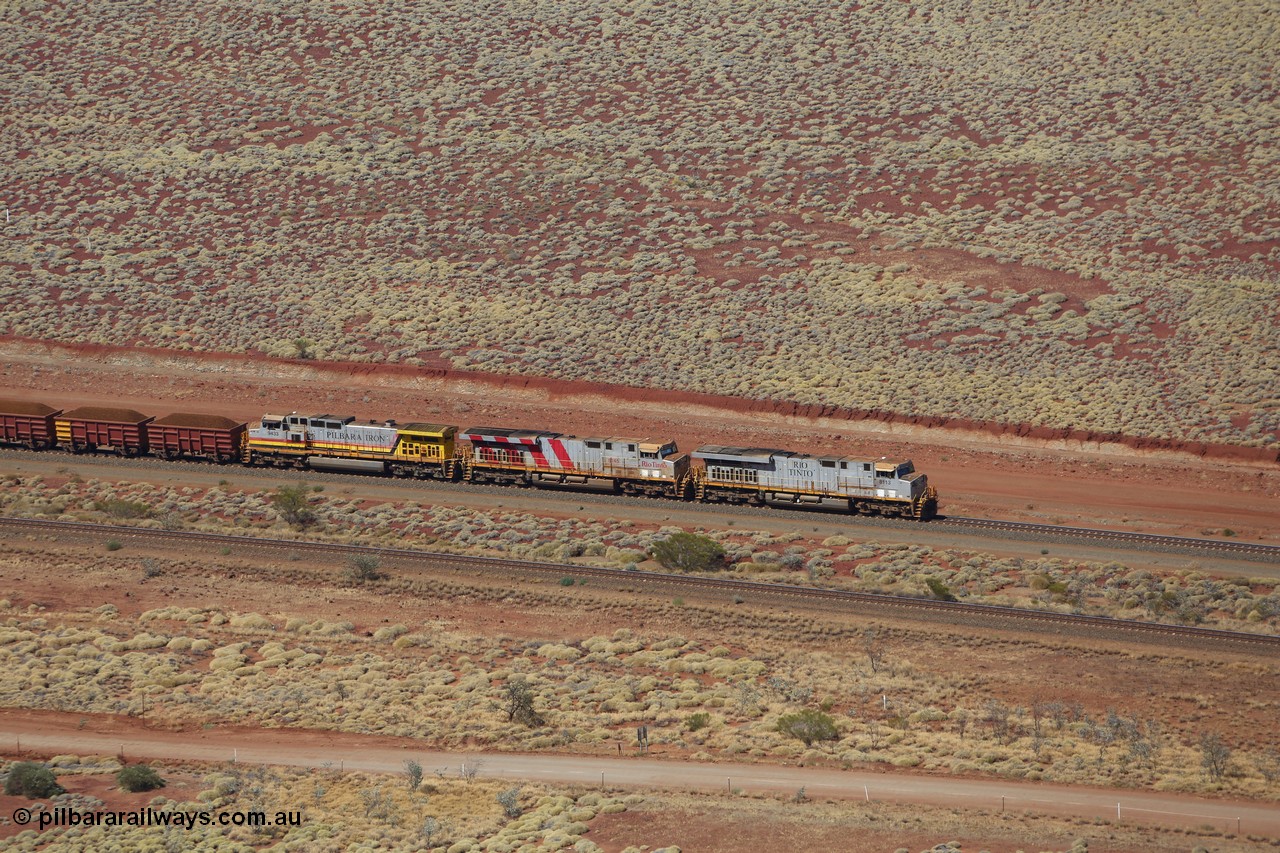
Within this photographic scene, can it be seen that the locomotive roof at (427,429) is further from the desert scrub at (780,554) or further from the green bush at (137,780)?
the green bush at (137,780)

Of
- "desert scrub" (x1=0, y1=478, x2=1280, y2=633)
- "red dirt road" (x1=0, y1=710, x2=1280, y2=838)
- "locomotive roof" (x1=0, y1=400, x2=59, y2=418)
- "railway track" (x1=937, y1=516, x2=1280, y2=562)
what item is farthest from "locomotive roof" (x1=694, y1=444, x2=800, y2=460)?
"locomotive roof" (x1=0, y1=400, x2=59, y2=418)

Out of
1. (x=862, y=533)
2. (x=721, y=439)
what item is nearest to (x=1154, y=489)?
(x=862, y=533)

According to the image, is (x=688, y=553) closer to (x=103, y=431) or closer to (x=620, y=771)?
(x=620, y=771)

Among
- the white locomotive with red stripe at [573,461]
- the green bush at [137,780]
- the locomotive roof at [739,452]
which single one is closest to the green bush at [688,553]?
the locomotive roof at [739,452]

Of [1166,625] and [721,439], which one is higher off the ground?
[721,439]

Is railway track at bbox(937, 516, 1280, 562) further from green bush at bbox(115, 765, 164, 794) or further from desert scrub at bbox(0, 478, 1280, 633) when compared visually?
green bush at bbox(115, 765, 164, 794)

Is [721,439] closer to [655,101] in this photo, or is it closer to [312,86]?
[655,101]
